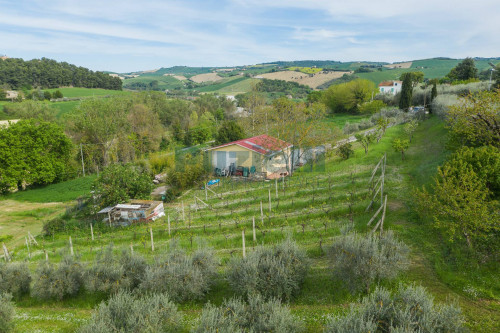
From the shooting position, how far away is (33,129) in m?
31.9

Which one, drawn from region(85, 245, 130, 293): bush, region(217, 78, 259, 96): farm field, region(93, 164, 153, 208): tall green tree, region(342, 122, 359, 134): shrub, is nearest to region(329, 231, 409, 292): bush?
region(85, 245, 130, 293): bush

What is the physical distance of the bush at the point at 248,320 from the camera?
20.2ft

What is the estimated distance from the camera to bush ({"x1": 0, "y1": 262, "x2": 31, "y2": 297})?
10.8m

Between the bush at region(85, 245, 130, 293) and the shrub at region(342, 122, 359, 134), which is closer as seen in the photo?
the bush at region(85, 245, 130, 293)

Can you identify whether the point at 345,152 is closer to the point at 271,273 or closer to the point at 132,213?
the point at 132,213

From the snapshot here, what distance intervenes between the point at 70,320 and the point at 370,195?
13.4m

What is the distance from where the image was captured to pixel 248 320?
21.6 feet

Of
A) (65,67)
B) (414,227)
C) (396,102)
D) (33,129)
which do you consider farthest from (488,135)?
(65,67)

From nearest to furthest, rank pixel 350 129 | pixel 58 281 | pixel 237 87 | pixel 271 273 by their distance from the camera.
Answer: pixel 271 273
pixel 58 281
pixel 350 129
pixel 237 87

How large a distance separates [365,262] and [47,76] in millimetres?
104685

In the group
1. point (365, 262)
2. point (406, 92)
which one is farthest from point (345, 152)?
point (406, 92)

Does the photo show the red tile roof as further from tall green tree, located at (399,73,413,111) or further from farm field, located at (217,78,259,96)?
farm field, located at (217,78,259,96)

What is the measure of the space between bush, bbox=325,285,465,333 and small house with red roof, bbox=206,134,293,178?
1910 cm

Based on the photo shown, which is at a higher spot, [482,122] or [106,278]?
[482,122]
